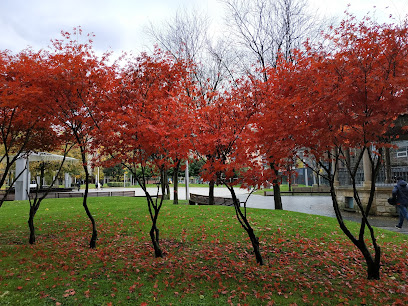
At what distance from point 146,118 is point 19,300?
3.58 m

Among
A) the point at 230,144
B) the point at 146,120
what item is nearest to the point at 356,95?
the point at 230,144

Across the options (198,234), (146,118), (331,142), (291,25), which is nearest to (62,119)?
(146,118)

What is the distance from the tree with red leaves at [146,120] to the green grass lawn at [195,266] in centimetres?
116

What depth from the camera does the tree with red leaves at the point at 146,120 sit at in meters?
5.30

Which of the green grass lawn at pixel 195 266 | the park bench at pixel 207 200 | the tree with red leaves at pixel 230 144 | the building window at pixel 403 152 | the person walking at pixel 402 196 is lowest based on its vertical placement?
the green grass lawn at pixel 195 266

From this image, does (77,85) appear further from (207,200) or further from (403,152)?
(403,152)

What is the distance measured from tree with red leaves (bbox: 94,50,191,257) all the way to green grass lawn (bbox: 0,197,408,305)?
1162mm

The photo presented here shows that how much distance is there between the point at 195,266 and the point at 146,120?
3.07m

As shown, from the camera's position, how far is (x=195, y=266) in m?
5.38

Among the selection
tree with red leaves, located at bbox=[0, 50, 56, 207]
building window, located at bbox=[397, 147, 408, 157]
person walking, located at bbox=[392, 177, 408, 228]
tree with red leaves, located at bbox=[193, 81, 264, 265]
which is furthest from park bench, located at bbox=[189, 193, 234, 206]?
building window, located at bbox=[397, 147, 408, 157]

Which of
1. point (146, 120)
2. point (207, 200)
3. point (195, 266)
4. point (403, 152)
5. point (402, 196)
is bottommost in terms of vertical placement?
point (195, 266)

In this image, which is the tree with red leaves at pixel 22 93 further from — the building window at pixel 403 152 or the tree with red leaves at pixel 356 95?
the building window at pixel 403 152

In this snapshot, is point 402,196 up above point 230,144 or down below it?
below

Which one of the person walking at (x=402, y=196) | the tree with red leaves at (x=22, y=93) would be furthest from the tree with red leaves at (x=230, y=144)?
the person walking at (x=402, y=196)
